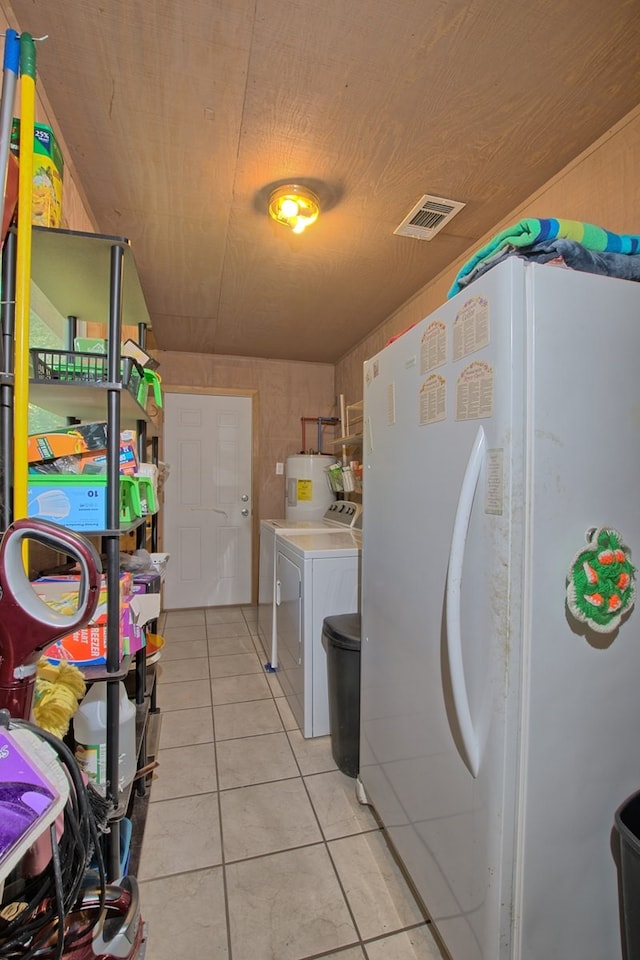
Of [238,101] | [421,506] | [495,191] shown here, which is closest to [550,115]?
[495,191]

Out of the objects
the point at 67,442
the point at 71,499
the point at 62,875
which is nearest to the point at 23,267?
the point at 67,442

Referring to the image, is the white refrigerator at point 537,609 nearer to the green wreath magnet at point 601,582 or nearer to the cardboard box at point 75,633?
the green wreath magnet at point 601,582

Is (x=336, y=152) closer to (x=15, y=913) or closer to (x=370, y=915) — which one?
(x=15, y=913)

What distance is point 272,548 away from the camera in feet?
9.37

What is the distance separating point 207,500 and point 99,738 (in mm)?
2917

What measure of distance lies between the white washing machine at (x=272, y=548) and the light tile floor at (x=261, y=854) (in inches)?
20.2

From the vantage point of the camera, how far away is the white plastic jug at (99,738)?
1.12 m

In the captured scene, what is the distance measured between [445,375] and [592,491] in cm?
41

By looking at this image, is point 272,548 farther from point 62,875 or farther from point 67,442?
point 62,875

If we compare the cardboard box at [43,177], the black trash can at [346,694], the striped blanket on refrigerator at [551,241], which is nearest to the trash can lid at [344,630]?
the black trash can at [346,694]

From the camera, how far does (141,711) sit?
1.62 m

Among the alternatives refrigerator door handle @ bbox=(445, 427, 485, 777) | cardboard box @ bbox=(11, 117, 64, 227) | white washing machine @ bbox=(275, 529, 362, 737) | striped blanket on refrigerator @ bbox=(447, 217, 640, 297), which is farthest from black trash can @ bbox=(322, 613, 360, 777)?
cardboard box @ bbox=(11, 117, 64, 227)

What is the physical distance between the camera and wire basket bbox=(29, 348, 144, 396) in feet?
3.31

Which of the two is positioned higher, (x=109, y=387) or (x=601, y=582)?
(x=109, y=387)
